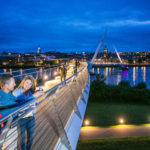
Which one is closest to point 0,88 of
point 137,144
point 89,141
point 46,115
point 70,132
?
point 46,115

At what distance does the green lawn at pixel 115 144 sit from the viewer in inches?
417

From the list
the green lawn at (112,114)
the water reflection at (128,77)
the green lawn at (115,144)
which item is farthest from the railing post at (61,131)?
the water reflection at (128,77)

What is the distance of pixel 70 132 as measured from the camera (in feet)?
12.5

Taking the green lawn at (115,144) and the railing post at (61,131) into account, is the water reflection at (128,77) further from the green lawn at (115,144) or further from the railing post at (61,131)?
the railing post at (61,131)

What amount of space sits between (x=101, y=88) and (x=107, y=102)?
8.26ft

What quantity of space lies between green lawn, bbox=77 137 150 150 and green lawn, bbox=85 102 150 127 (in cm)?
522

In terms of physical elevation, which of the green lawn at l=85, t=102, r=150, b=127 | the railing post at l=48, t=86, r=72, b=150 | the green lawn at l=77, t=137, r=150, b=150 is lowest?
the green lawn at l=85, t=102, r=150, b=127

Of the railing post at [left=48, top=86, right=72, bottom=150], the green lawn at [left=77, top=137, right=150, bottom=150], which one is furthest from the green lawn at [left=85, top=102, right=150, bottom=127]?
the railing post at [left=48, top=86, right=72, bottom=150]

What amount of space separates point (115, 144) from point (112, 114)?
30.7 feet

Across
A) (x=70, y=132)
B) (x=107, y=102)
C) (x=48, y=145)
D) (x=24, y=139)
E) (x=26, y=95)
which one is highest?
(x=26, y=95)

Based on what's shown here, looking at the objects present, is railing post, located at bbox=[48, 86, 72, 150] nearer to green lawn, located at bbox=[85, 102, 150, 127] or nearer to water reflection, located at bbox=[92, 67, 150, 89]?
green lawn, located at bbox=[85, 102, 150, 127]

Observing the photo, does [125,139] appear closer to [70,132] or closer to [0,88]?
[70,132]

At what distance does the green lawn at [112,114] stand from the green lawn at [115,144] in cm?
522

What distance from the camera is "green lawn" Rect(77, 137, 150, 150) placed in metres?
10.6
